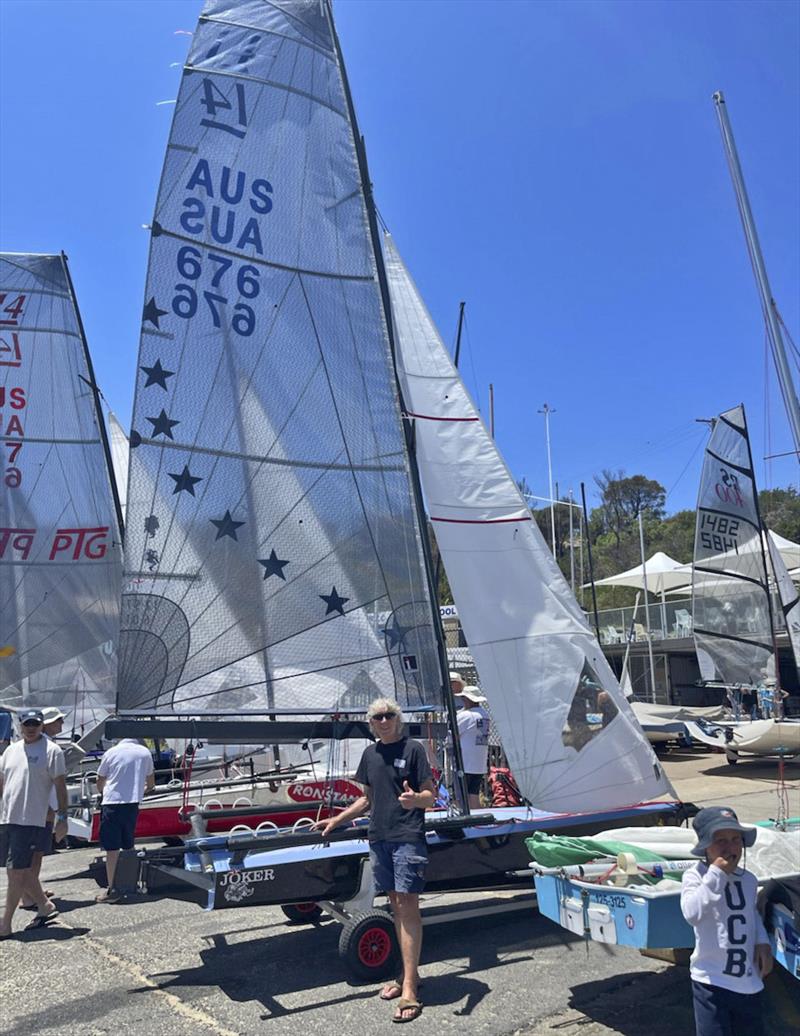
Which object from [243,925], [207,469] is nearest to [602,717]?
[243,925]

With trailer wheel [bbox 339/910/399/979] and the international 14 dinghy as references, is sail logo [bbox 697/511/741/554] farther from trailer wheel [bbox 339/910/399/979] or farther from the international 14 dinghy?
trailer wheel [bbox 339/910/399/979]

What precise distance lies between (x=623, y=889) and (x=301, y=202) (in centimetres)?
587

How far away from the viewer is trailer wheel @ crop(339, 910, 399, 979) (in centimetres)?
504

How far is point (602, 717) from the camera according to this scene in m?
6.79

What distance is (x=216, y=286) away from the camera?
7.03 m

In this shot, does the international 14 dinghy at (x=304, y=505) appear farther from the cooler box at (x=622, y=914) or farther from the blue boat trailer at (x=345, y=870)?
the cooler box at (x=622, y=914)

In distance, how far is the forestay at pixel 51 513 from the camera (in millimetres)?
13656

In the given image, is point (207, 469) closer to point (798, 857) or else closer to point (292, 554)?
point (292, 554)

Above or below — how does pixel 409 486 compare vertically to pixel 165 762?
above

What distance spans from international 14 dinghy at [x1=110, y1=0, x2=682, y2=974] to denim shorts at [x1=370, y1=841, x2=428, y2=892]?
1.07m

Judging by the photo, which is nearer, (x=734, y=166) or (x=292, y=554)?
(x=292, y=554)

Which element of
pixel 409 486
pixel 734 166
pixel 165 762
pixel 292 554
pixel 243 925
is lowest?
pixel 243 925

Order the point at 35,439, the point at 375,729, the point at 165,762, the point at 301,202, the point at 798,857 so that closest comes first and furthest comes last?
the point at 798,857 → the point at 375,729 → the point at 301,202 → the point at 165,762 → the point at 35,439

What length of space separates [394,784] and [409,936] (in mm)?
793
